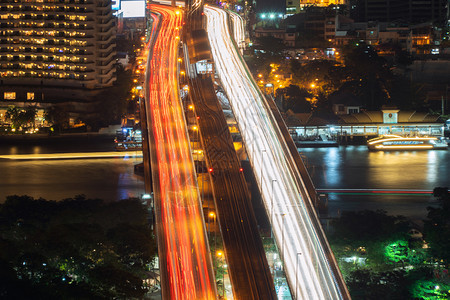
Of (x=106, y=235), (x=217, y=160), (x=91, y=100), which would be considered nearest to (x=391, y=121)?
(x=91, y=100)

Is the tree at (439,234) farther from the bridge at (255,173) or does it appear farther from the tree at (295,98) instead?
the tree at (295,98)

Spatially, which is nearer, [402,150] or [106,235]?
[106,235]

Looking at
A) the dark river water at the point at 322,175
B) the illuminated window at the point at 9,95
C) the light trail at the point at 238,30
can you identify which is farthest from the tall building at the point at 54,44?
the dark river water at the point at 322,175

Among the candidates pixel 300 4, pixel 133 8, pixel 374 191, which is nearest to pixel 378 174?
pixel 374 191

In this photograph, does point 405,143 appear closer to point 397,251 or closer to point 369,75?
point 369,75

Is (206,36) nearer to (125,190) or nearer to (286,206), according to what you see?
(125,190)
